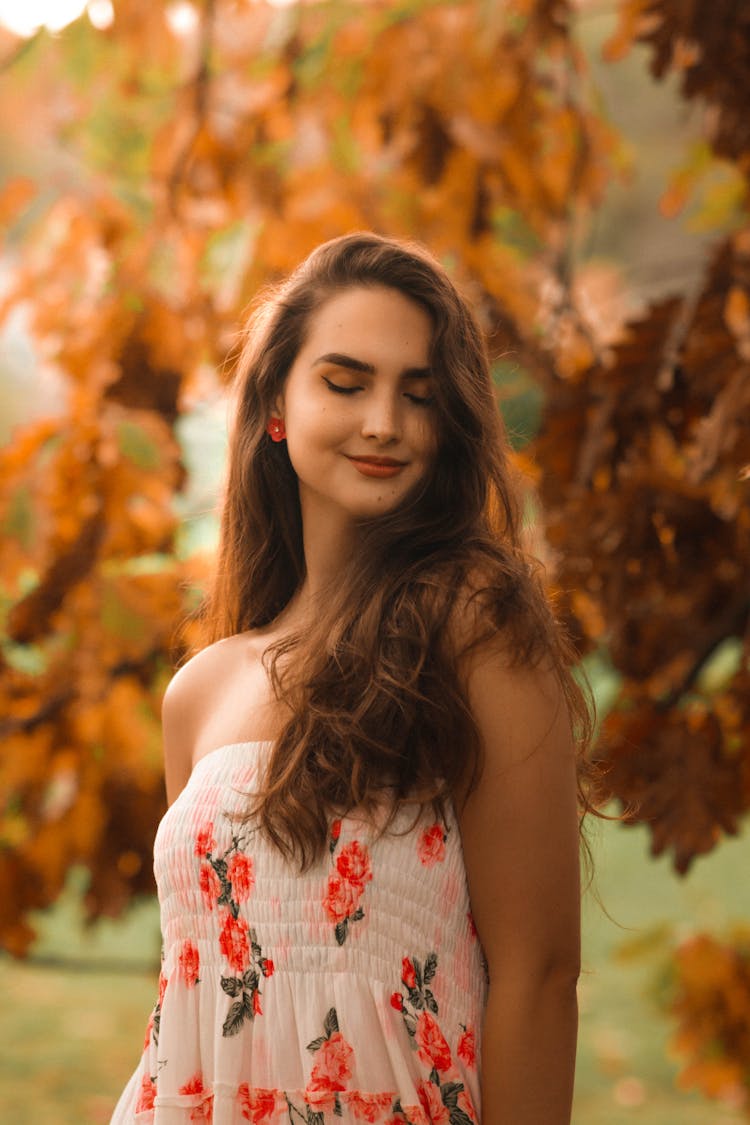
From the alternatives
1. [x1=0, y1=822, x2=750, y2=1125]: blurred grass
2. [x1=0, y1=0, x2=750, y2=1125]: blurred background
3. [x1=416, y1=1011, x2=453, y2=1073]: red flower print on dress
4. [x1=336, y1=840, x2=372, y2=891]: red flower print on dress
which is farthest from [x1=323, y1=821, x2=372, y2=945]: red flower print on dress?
[x1=0, y1=822, x2=750, y2=1125]: blurred grass

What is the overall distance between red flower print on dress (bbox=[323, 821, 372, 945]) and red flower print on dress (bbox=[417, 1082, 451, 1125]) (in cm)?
15

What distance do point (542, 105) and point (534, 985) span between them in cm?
177

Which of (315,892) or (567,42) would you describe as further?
(567,42)

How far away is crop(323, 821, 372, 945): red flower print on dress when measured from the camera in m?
1.31

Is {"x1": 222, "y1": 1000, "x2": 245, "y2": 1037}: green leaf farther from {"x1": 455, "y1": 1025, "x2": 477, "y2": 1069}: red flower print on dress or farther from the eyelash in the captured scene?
the eyelash

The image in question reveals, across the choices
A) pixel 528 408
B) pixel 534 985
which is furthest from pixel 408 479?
pixel 528 408

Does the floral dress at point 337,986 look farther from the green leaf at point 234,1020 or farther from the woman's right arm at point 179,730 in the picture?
the woman's right arm at point 179,730

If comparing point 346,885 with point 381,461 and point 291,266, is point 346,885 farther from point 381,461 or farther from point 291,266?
point 291,266

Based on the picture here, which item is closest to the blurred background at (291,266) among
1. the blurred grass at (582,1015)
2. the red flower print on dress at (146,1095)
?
the red flower print on dress at (146,1095)

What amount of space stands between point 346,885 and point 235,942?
5.3 inches

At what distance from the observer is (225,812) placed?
4.53 ft

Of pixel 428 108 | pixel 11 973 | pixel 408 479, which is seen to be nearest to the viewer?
pixel 408 479

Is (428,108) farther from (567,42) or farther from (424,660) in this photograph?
(424,660)

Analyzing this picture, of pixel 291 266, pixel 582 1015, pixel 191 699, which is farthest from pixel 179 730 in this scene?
pixel 582 1015
